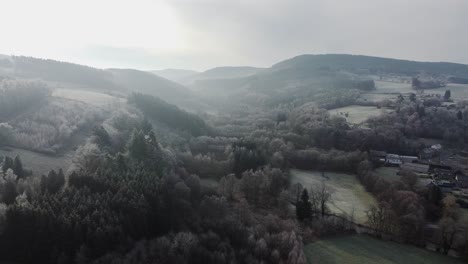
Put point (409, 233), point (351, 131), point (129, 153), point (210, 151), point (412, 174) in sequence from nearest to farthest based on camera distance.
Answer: point (409, 233), point (129, 153), point (412, 174), point (210, 151), point (351, 131)

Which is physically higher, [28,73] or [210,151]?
[28,73]

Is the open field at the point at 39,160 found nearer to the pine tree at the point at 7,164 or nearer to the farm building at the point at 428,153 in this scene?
the pine tree at the point at 7,164

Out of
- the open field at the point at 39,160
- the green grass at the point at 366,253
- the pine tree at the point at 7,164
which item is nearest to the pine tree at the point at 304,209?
the green grass at the point at 366,253

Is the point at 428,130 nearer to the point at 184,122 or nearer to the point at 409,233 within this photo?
the point at 409,233

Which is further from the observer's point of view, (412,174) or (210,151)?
(210,151)

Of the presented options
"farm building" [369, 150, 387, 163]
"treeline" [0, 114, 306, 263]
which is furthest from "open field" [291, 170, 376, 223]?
"treeline" [0, 114, 306, 263]

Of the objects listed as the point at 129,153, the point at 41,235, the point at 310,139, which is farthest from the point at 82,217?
the point at 310,139

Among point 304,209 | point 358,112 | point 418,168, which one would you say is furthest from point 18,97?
point 358,112
